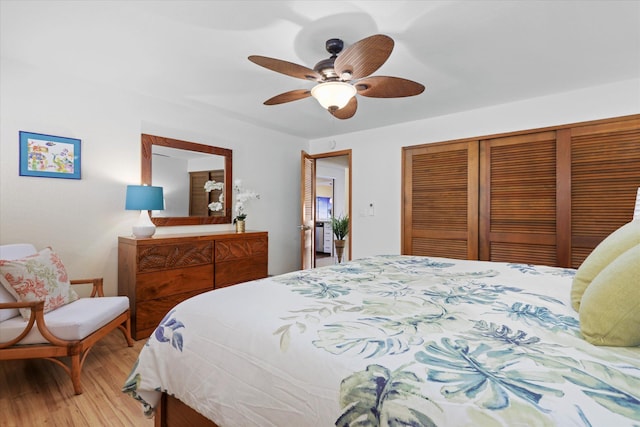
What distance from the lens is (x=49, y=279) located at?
2113 mm

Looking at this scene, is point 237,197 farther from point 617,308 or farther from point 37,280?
point 617,308

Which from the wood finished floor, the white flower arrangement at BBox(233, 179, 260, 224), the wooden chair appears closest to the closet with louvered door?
the white flower arrangement at BBox(233, 179, 260, 224)

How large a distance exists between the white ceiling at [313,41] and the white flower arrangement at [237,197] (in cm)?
114

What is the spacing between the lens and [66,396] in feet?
6.08

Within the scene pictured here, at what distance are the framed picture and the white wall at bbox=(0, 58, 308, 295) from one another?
0.05 m

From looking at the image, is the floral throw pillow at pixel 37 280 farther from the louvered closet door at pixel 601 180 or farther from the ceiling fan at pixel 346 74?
the louvered closet door at pixel 601 180

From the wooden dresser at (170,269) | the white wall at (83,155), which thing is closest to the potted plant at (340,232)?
the wooden dresser at (170,269)

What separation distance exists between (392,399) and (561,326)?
2.11ft

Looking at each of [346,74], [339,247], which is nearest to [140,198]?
[346,74]

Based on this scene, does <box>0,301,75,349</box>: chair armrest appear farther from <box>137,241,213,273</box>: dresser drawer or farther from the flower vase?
the flower vase

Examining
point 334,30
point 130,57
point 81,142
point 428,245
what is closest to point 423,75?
point 334,30

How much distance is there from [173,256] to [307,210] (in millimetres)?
2164

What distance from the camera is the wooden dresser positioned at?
271cm

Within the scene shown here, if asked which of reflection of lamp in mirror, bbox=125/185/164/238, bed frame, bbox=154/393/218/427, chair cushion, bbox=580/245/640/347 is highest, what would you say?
reflection of lamp in mirror, bbox=125/185/164/238
